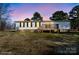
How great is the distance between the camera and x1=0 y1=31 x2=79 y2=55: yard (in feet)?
6.82

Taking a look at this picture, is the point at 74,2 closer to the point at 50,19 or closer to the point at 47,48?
the point at 50,19

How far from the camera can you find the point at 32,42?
Answer: 209 centimetres

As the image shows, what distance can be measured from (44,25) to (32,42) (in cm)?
18

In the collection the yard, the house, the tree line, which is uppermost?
the tree line

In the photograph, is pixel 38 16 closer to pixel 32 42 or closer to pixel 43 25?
pixel 43 25

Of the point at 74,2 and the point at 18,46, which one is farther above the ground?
the point at 74,2

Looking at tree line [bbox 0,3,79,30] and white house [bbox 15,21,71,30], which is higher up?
tree line [bbox 0,3,79,30]

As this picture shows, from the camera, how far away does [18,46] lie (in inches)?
82.0

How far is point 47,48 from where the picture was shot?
6.84 ft

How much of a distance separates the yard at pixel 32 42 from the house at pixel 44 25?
51mm

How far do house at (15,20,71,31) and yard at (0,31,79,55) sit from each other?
51 millimetres

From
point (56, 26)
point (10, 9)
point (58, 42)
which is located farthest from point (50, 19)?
point (10, 9)
